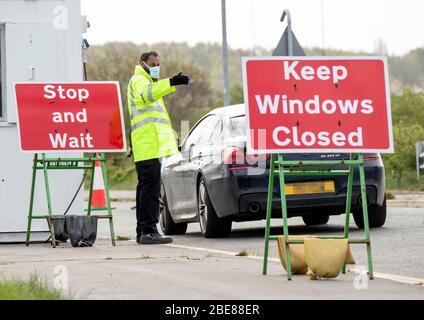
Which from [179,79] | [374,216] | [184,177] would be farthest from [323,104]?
[184,177]

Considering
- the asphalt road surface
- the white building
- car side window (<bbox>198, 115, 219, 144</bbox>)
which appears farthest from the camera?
car side window (<bbox>198, 115, 219, 144</bbox>)

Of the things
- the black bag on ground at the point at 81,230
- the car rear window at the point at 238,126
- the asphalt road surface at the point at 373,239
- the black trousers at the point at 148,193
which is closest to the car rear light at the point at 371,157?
the asphalt road surface at the point at 373,239

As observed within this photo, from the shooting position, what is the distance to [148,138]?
13734 millimetres

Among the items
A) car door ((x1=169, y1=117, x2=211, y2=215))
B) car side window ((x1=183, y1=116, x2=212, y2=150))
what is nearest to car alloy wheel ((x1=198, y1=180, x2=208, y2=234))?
car door ((x1=169, y1=117, x2=211, y2=215))

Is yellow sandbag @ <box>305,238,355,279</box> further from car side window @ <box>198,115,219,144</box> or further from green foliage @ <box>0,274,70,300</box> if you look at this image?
car side window @ <box>198,115,219,144</box>

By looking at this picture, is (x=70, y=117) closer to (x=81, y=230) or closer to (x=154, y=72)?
(x=154, y=72)

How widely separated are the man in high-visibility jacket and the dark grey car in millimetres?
953

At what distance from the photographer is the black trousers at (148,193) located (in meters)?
13.8

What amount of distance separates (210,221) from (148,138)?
1.69 metres

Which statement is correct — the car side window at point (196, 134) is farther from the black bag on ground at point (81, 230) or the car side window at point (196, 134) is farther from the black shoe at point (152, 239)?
the black bag on ground at point (81, 230)

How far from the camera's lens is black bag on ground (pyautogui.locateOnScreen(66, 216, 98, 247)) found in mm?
13617

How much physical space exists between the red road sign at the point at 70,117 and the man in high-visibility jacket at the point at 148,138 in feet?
0.83
